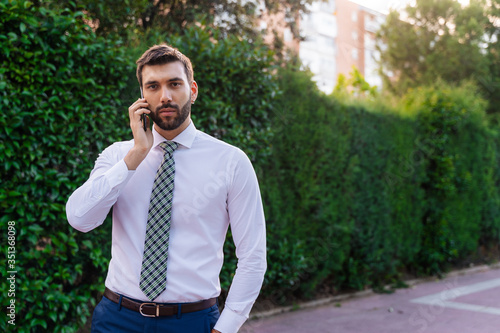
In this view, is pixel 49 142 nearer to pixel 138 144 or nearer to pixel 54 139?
pixel 54 139

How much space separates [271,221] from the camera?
6.04 metres

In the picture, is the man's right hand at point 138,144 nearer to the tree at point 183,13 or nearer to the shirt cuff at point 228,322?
the shirt cuff at point 228,322

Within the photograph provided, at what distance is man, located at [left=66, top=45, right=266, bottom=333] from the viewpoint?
6.45 ft

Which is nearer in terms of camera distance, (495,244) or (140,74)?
(140,74)

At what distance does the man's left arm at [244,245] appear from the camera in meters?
1.98

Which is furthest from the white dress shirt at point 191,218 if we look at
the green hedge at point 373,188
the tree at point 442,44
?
the tree at point 442,44

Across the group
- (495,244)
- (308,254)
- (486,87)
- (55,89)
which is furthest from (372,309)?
(486,87)

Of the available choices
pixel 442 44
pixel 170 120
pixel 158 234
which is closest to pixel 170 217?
pixel 158 234

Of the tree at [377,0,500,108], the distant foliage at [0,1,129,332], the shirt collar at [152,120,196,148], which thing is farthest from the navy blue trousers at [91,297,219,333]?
the tree at [377,0,500,108]

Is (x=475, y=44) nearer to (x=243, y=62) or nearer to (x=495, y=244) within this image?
(x=495, y=244)

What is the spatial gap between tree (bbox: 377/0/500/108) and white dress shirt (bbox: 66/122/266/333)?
1484 centimetres

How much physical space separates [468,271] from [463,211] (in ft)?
4.50

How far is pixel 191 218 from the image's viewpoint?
205 centimetres

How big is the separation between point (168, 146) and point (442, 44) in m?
15.8
